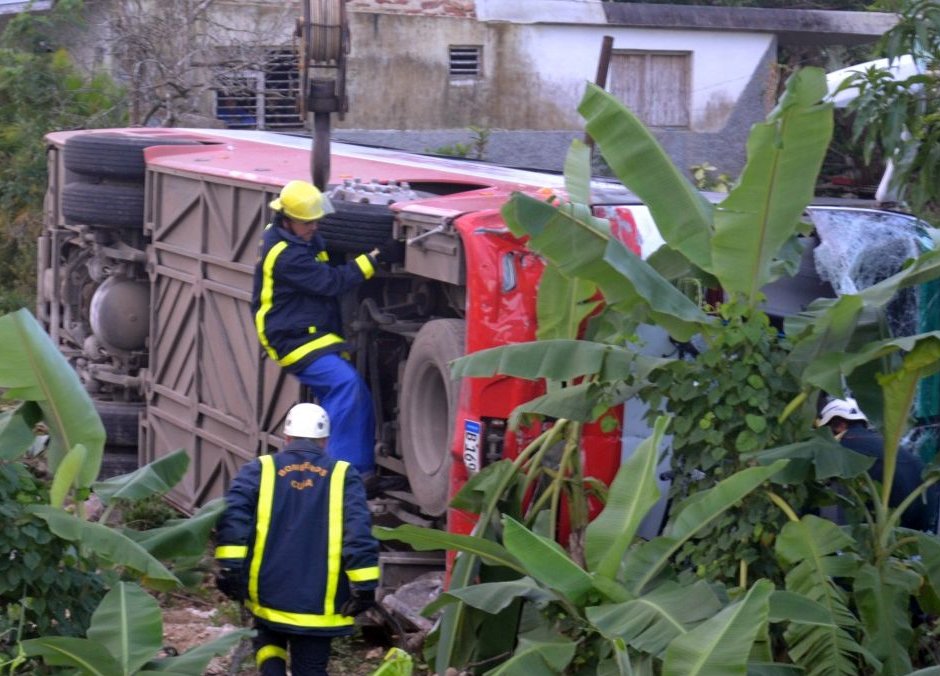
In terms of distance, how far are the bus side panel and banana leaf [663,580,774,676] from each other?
157 inches

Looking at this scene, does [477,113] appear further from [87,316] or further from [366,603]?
[366,603]

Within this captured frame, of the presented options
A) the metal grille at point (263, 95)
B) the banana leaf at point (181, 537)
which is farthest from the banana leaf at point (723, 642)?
the metal grille at point (263, 95)

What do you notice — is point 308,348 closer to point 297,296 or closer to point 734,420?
point 297,296

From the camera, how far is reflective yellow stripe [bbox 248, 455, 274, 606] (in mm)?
5379

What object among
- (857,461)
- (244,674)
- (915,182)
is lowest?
(244,674)

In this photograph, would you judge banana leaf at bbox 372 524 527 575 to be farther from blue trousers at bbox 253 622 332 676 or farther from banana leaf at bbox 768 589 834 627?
banana leaf at bbox 768 589 834 627

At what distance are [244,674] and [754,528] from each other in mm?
2857

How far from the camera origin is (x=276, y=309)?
745 cm

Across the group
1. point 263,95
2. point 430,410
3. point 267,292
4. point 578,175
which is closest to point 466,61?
point 263,95

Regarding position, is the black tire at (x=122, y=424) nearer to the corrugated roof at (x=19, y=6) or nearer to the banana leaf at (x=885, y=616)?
the banana leaf at (x=885, y=616)

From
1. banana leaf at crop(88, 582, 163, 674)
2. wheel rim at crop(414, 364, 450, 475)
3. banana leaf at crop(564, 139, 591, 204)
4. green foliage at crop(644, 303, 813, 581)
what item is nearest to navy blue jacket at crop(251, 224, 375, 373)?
wheel rim at crop(414, 364, 450, 475)

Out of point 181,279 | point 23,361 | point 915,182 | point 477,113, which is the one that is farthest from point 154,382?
point 477,113

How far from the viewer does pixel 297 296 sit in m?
7.42

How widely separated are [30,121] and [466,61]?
578 cm
